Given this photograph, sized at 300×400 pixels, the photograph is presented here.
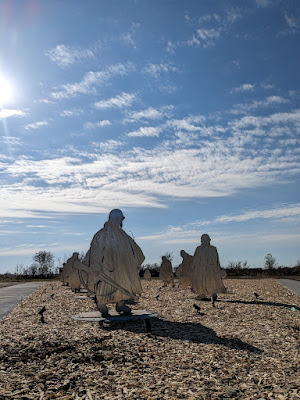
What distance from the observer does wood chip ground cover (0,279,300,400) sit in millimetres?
4465

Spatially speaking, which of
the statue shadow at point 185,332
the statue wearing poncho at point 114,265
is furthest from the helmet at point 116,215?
the statue shadow at point 185,332

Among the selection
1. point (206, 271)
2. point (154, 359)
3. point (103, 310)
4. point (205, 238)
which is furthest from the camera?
point (205, 238)

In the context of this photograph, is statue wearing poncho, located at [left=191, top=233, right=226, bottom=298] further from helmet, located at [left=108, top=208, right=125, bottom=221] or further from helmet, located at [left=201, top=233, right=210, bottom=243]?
helmet, located at [left=108, top=208, right=125, bottom=221]

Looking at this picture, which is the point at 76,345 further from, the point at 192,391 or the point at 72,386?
the point at 192,391

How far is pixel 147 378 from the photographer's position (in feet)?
16.0

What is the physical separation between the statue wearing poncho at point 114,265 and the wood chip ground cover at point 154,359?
2.28 feet

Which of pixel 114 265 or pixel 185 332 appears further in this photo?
pixel 114 265

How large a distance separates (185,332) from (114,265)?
2.30 m

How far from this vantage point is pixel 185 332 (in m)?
7.88

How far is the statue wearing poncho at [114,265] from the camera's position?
903 centimetres

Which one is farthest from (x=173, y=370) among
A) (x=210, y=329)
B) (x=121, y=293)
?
(x=121, y=293)

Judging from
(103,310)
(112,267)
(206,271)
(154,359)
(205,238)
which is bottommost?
(154,359)

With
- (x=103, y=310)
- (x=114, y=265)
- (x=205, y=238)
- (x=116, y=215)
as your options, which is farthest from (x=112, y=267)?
(x=205, y=238)

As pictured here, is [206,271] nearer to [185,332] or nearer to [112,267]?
[112,267]
